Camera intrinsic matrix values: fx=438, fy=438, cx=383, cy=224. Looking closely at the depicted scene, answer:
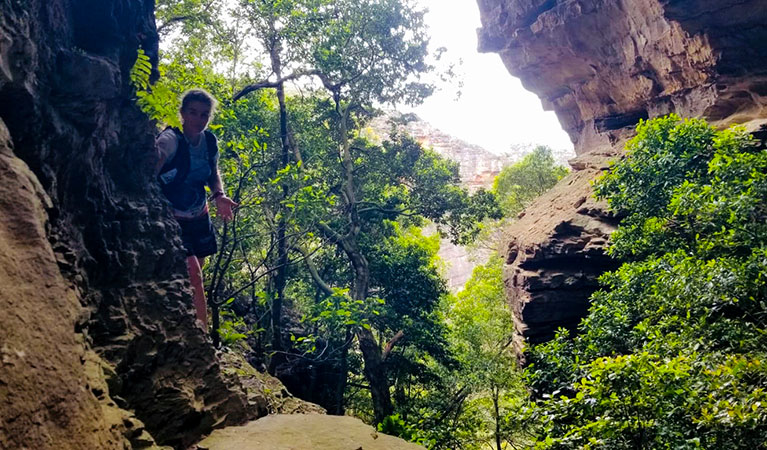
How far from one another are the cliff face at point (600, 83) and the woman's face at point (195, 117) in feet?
30.9

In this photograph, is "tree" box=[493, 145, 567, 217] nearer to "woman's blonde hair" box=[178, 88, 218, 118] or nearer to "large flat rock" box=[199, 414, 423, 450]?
"large flat rock" box=[199, 414, 423, 450]

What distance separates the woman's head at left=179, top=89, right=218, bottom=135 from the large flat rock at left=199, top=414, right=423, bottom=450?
2.29m

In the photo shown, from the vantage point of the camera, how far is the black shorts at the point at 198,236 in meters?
3.77

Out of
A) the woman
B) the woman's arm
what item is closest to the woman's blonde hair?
the woman

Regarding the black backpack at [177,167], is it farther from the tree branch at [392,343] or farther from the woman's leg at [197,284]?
the tree branch at [392,343]

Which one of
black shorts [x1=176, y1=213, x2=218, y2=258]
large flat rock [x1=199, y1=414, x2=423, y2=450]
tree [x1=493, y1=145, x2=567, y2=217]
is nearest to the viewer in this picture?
large flat rock [x1=199, y1=414, x2=423, y2=450]

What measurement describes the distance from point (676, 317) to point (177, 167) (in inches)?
229

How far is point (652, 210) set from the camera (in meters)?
6.93

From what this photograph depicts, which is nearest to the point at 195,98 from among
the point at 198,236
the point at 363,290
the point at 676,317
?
the point at 198,236

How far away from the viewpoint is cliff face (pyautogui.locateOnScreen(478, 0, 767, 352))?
1016cm

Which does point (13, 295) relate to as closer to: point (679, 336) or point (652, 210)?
point (679, 336)

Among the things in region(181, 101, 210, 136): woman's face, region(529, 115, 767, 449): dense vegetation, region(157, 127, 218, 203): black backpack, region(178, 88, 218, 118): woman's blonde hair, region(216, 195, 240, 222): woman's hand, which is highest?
region(178, 88, 218, 118): woman's blonde hair

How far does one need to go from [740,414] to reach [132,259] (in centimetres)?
490

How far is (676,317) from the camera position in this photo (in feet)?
17.7
